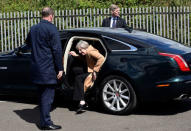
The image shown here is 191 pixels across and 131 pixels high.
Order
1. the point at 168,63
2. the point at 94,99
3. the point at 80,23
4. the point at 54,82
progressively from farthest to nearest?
1. the point at 80,23
2. the point at 94,99
3. the point at 168,63
4. the point at 54,82

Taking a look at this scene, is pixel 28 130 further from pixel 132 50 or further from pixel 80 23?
pixel 80 23

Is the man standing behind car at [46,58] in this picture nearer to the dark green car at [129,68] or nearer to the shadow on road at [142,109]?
the shadow on road at [142,109]

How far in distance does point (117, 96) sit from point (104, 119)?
18.6 inches

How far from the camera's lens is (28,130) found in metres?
7.27

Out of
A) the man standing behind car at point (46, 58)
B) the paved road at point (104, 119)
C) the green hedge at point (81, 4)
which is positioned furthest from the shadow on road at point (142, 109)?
the green hedge at point (81, 4)

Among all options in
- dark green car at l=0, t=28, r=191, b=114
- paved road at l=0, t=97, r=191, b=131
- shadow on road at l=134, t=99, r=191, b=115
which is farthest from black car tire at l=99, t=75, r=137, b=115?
shadow on road at l=134, t=99, r=191, b=115

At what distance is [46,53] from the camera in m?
7.05

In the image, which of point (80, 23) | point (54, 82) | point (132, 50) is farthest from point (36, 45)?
point (80, 23)

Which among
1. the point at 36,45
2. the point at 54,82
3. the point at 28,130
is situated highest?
the point at 36,45

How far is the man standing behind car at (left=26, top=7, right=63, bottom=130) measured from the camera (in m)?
7.03

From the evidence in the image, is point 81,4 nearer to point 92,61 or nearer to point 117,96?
point 92,61

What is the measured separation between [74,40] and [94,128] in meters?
2.17

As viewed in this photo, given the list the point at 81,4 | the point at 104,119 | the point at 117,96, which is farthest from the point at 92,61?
the point at 81,4

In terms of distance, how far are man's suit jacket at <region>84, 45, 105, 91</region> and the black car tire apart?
30cm
